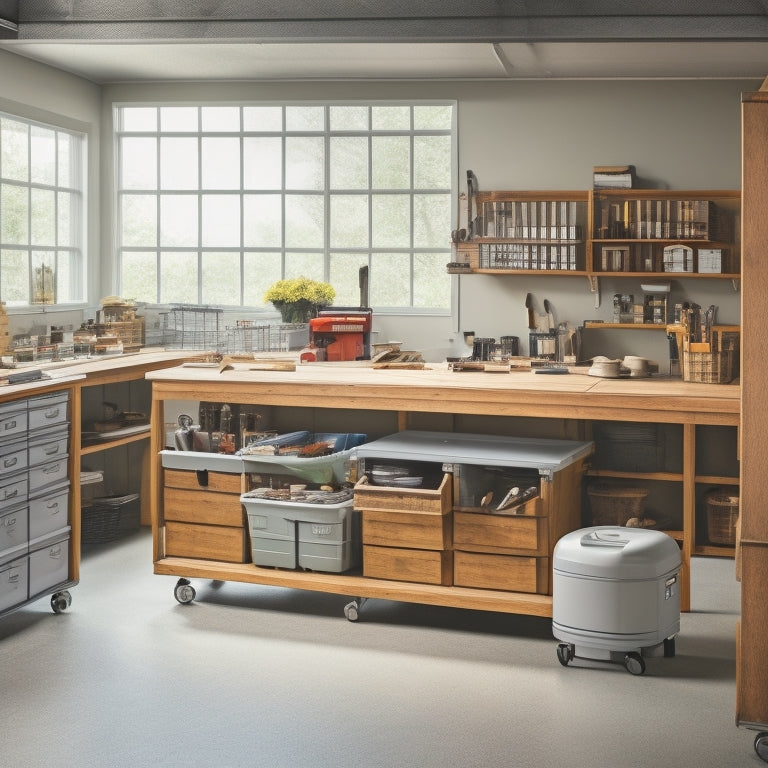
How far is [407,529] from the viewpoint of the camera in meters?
4.80

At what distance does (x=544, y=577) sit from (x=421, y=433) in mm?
1007

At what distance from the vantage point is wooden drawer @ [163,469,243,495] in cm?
518

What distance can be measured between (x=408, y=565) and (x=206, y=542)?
111 centimetres

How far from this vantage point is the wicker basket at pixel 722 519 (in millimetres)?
6406

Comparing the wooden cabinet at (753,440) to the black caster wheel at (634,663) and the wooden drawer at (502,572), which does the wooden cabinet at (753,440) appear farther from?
the wooden drawer at (502,572)

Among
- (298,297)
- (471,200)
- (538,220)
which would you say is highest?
(471,200)

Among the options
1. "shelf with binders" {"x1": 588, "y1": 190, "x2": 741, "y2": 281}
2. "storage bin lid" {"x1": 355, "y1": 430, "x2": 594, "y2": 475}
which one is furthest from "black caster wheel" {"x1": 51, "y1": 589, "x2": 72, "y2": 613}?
"shelf with binders" {"x1": 588, "y1": 190, "x2": 741, "y2": 281}

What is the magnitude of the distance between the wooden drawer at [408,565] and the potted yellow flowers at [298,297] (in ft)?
11.6

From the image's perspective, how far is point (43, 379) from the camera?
496 cm

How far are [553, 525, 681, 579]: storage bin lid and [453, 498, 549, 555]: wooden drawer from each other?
0.17 metres

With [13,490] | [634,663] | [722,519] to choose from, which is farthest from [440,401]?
[722,519]

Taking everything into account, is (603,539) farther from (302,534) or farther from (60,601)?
(60,601)

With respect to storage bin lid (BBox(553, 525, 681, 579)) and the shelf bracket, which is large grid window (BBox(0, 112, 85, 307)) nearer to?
the shelf bracket

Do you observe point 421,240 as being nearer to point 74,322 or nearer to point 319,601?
point 74,322
